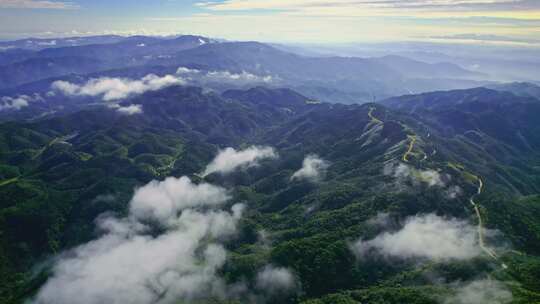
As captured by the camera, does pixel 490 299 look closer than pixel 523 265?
Yes

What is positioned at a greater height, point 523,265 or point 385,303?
point 523,265

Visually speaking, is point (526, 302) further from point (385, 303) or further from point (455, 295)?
point (385, 303)

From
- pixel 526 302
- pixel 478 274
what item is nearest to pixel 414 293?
pixel 478 274

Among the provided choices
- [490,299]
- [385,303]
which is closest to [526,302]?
[490,299]

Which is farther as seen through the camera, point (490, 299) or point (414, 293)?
point (414, 293)

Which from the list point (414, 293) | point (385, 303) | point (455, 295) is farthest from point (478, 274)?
point (385, 303)

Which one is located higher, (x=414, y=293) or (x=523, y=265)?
(x=523, y=265)

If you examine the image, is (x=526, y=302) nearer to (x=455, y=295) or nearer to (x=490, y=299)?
(x=490, y=299)
